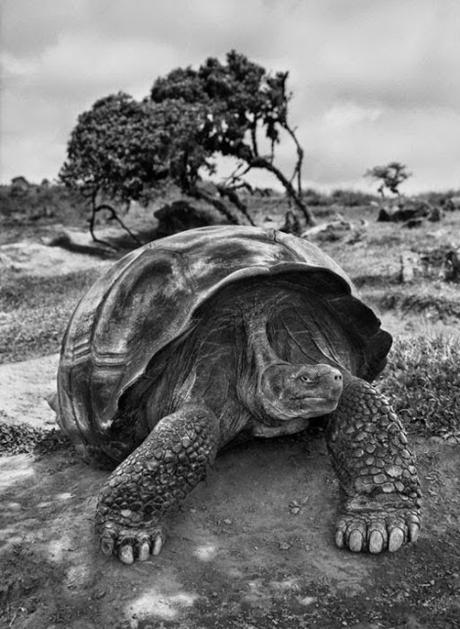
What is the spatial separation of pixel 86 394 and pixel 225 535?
1184 mm

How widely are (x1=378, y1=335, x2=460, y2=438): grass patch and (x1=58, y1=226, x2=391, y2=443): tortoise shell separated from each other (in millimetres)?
438

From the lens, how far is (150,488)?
2947mm

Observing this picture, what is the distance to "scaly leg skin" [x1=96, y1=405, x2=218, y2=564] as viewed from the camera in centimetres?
285

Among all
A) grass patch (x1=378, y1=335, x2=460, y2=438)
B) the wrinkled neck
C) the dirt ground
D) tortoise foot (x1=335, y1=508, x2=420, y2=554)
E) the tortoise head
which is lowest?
the dirt ground

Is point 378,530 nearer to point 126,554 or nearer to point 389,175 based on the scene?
point 126,554

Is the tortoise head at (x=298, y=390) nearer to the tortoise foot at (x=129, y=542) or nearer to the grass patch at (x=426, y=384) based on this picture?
the tortoise foot at (x=129, y=542)

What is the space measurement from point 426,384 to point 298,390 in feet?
6.45

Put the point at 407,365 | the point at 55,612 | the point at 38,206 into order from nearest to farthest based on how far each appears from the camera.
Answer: the point at 55,612
the point at 407,365
the point at 38,206

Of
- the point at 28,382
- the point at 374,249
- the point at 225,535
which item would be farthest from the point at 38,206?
the point at 225,535

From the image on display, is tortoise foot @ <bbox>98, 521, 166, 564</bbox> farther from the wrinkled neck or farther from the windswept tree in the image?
the windswept tree

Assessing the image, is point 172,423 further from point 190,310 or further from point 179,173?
point 179,173

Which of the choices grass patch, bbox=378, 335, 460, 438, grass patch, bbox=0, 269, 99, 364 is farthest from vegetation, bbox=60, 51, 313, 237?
grass patch, bbox=378, 335, 460, 438

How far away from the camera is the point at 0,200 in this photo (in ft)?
85.9

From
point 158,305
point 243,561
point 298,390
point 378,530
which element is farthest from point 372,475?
point 158,305
